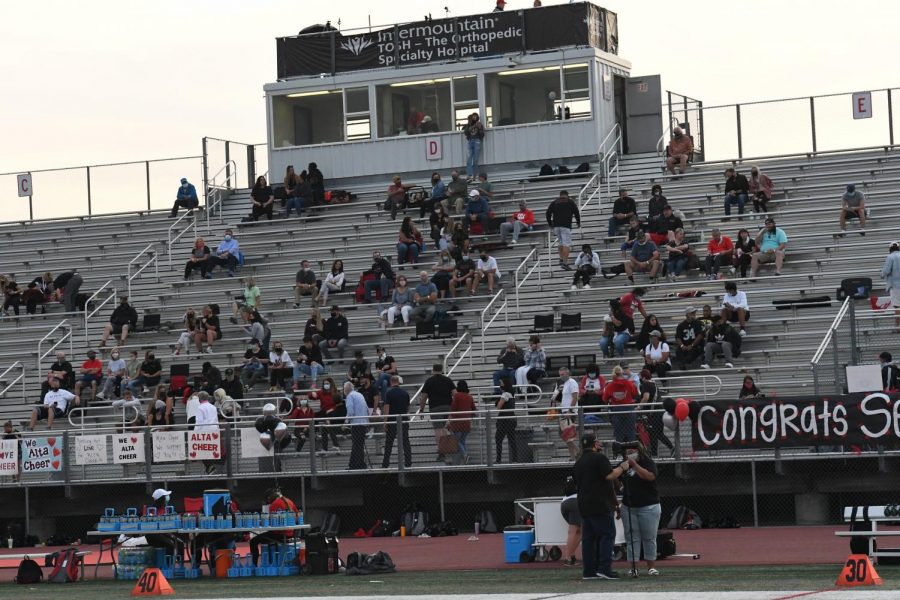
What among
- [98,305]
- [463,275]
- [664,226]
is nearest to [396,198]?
[463,275]

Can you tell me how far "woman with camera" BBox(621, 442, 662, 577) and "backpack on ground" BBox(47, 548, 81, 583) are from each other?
7273 millimetres

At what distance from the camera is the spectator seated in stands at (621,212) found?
33.9 metres

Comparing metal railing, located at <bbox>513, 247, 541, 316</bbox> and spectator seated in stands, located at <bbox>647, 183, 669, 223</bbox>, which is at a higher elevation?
spectator seated in stands, located at <bbox>647, 183, 669, 223</bbox>

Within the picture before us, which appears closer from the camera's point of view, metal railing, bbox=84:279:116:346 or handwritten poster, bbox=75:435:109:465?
handwritten poster, bbox=75:435:109:465

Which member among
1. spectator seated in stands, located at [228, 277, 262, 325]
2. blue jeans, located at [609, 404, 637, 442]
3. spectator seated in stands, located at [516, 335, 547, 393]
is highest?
spectator seated in stands, located at [228, 277, 262, 325]

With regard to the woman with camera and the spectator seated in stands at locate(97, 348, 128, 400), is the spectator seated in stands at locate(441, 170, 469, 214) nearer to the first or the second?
the spectator seated in stands at locate(97, 348, 128, 400)

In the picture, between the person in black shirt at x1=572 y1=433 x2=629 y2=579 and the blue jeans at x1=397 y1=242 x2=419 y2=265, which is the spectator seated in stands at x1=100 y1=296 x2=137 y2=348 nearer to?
the blue jeans at x1=397 y1=242 x2=419 y2=265

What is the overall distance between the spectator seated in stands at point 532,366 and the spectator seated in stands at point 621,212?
5.85 metres

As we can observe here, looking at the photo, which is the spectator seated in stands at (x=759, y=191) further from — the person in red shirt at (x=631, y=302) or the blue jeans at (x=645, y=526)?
the blue jeans at (x=645, y=526)

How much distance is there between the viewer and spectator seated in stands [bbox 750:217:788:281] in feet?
101

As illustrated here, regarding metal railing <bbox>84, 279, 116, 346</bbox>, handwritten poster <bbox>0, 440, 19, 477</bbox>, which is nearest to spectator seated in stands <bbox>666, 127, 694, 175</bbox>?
metal railing <bbox>84, 279, 116, 346</bbox>

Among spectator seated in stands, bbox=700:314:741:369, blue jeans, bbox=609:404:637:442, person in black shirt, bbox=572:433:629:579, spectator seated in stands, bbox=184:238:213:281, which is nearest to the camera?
person in black shirt, bbox=572:433:629:579

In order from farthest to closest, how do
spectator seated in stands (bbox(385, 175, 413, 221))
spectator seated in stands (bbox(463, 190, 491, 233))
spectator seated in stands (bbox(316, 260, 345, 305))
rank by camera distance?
1. spectator seated in stands (bbox(385, 175, 413, 221))
2. spectator seated in stands (bbox(463, 190, 491, 233))
3. spectator seated in stands (bbox(316, 260, 345, 305))

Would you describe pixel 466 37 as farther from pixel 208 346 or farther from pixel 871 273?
pixel 871 273
